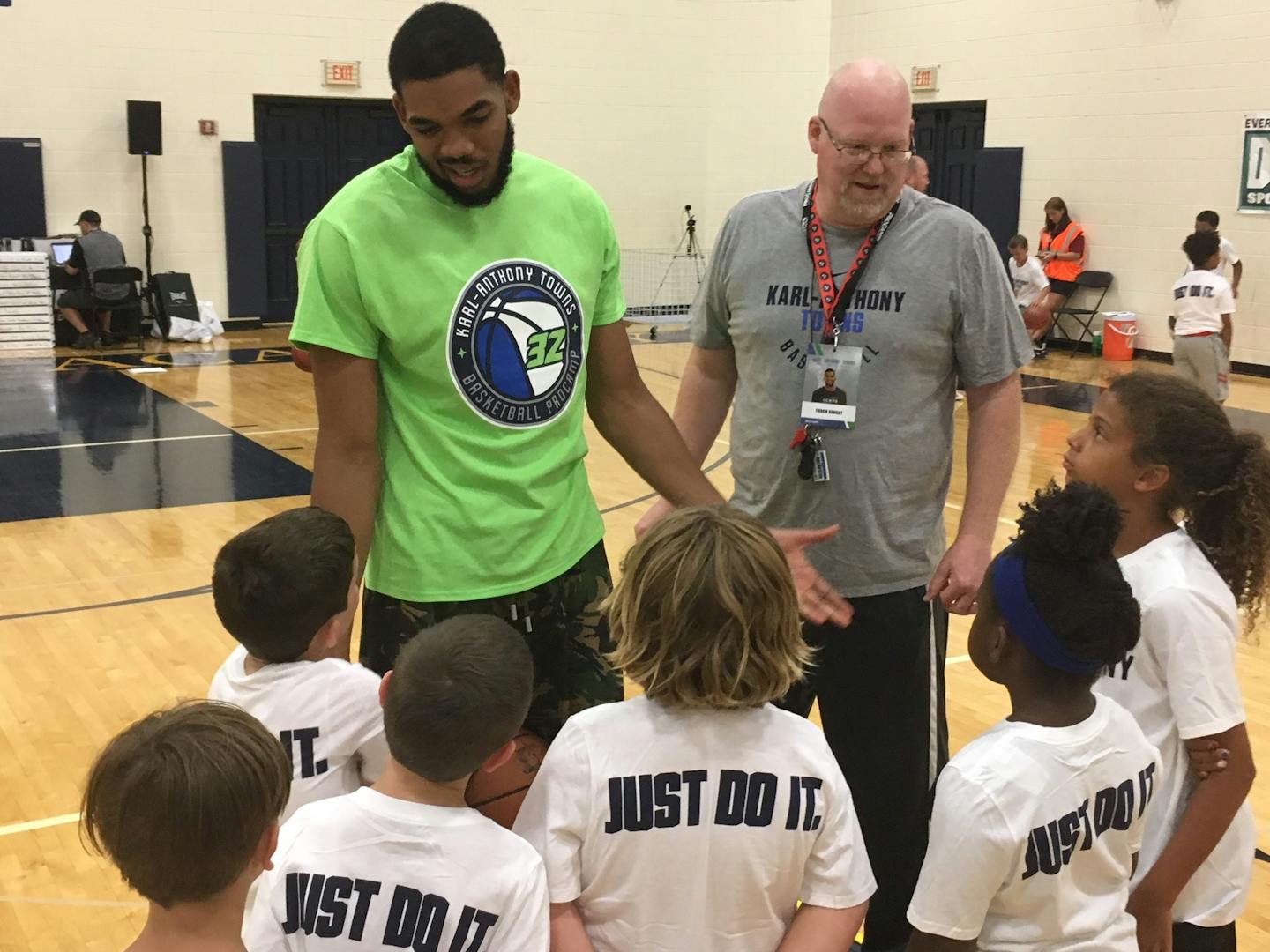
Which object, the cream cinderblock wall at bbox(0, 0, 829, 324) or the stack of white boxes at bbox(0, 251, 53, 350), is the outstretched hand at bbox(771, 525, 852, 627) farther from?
the cream cinderblock wall at bbox(0, 0, 829, 324)

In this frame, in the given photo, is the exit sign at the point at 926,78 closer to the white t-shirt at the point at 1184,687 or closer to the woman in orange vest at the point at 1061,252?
the woman in orange vest at the point at 1061,252

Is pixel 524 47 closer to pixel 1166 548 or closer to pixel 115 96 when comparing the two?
pixel 115 96

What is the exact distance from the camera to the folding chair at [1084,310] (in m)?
14.2

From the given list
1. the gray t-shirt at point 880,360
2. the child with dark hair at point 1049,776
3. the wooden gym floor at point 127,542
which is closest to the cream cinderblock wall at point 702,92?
the wooden gym floor at point 127,542

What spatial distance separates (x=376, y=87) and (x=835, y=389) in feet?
48.5

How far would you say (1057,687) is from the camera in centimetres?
178

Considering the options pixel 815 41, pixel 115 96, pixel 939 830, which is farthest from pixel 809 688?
pixel 815 41

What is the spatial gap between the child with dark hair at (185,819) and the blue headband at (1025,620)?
96 cm

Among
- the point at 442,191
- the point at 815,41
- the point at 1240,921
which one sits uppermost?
the point at 815,41

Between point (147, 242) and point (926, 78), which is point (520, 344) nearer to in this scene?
point (147, 242)

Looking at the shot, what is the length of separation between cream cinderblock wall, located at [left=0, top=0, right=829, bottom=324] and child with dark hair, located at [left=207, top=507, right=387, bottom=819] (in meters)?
14.1

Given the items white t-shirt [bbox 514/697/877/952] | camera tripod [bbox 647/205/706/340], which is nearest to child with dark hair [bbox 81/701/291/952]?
white t-shirt [bbox 514/697/877/952]

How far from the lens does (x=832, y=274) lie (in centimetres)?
265

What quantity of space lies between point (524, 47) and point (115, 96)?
4.86 m
